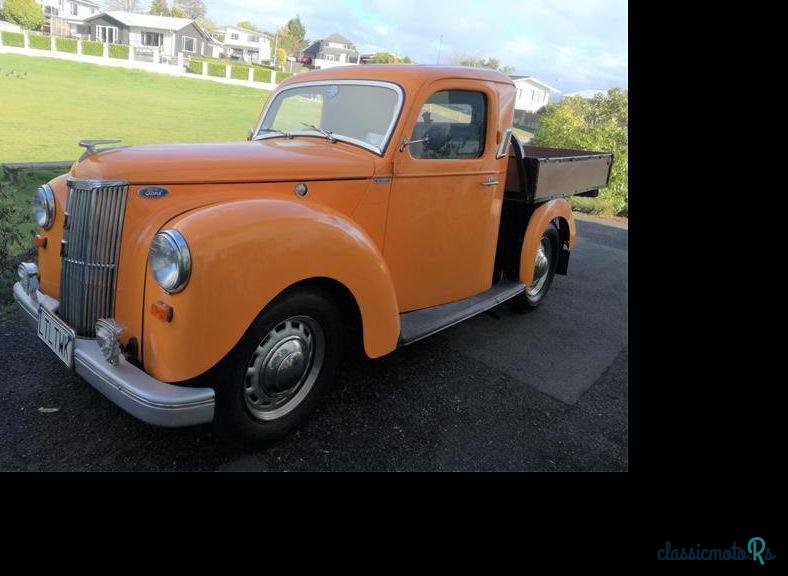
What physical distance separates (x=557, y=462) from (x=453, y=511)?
0.77 meters

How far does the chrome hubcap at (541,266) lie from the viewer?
495 cm

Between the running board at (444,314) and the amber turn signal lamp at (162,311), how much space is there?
1350 mm

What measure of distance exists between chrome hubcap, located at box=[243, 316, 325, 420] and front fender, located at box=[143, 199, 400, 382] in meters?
0.25

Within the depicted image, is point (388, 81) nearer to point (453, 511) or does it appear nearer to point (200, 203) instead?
point (200, 203)

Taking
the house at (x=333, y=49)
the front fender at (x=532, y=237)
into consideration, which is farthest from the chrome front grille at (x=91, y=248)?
the house at (x=333, y=49)

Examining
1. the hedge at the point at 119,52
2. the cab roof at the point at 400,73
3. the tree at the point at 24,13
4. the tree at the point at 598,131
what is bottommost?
the cab roof at the point at 400,73

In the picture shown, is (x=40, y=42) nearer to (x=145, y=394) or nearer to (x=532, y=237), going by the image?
(x=532, y=237)

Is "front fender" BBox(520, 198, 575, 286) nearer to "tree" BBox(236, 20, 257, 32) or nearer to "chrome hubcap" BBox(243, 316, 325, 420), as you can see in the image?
"chrome hubcap" BBox(243, 316, 325, 420)

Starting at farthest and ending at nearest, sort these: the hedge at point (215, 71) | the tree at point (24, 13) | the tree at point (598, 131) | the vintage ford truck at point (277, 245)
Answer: the tree at point (24, 13) < the hedge at point (215, 71) < the tree at point (598, 131) < the vintage ford truck at point (277, 245)

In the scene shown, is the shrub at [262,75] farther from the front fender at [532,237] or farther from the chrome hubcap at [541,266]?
the front fender at [532,237]

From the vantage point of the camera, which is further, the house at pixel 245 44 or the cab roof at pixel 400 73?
the house at pixel 245 44

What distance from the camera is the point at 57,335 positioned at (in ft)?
8.19

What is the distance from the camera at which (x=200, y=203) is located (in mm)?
2527
